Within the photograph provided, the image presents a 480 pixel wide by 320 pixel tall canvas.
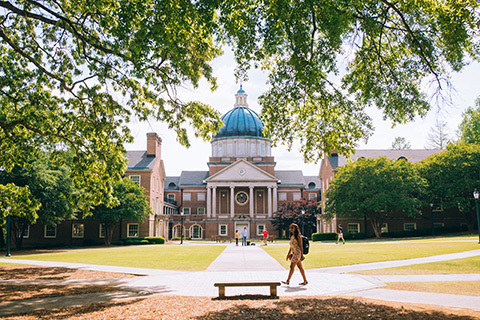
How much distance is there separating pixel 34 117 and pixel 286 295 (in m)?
11.2

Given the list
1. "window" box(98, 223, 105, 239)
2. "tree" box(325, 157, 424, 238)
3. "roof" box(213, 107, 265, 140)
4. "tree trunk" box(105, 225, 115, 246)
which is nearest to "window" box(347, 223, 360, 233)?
"tree" box(325, 157, 424, 238)

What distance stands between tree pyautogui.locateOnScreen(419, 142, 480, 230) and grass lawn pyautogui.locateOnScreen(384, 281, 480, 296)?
1528 inches

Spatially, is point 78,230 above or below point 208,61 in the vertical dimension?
below

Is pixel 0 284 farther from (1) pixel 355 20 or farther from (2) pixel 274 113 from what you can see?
(1) pixel 355 20

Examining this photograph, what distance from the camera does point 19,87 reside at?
51.2 feet

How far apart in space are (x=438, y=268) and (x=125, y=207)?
36168 mm

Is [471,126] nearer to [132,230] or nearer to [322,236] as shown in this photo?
[322,236]

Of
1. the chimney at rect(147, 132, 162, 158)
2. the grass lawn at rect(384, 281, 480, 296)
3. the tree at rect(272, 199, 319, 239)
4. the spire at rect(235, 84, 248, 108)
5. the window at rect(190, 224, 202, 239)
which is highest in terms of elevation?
the spire at rect(235, 84, 248, 108)

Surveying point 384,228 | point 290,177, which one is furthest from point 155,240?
point 290,177

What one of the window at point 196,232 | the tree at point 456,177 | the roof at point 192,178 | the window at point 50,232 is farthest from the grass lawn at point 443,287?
the roof at point 192,178

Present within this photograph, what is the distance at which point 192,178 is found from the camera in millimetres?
81062

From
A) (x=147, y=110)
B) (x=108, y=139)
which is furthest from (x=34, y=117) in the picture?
(x=147, y=110)

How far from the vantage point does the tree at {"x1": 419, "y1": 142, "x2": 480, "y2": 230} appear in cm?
4616

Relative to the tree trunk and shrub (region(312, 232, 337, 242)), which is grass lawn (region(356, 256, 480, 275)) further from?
the tree trunk
